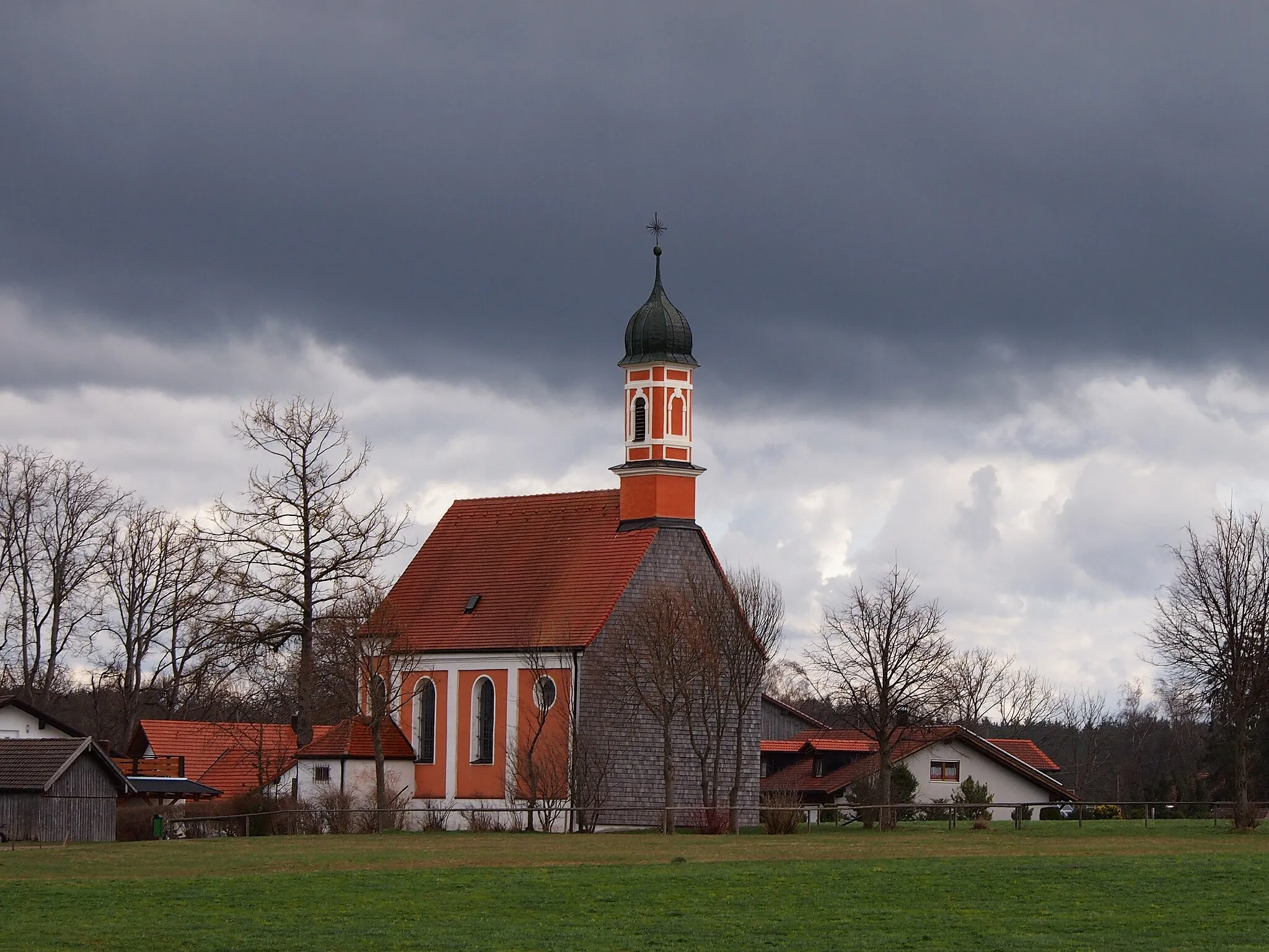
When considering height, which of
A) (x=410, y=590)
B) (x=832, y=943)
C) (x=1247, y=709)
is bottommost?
(x=832, y=943)

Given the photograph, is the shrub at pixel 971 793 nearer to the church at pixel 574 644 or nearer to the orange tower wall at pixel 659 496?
the church at pixel 574 644

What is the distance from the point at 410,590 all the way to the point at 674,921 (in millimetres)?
41339

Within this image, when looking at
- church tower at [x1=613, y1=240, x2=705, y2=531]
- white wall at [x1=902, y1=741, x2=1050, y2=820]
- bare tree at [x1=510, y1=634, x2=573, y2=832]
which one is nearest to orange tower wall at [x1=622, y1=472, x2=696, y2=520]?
church tower at [x1=613, y1=240, x2=705, y2=531]

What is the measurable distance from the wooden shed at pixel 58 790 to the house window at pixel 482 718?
13.8 m

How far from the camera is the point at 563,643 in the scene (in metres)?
60.1

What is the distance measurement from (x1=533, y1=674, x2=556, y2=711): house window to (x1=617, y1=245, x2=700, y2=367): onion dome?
35.1ft

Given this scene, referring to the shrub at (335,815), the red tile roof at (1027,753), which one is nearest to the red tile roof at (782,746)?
the red tile roof at (1027,753)

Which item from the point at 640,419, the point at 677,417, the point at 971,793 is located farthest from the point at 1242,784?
the point at 971,793

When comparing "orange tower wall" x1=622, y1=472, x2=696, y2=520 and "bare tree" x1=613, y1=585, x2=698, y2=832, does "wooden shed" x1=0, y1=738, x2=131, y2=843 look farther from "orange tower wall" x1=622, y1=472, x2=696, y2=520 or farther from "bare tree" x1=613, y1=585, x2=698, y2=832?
"orange tower wall" x1=622, y1=472, x2=696, y2=520

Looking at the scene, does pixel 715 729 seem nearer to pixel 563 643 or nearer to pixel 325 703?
pixel 563 643

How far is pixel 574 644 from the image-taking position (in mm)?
59688

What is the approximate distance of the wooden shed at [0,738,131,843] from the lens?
49.1 metres

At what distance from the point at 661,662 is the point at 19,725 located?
18501 mm

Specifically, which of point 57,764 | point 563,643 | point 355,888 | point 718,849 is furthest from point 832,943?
point 563,643
